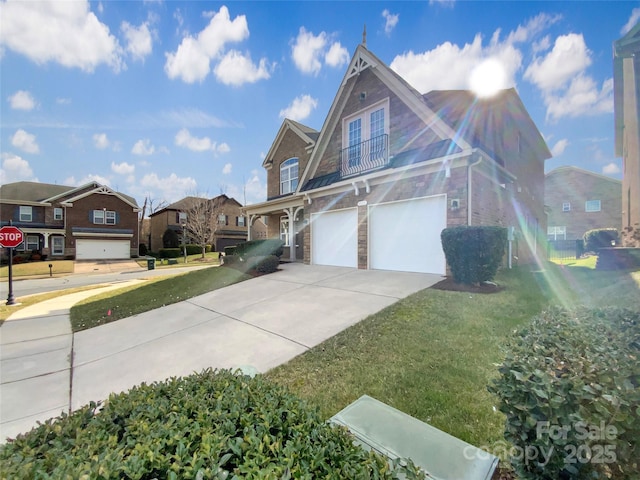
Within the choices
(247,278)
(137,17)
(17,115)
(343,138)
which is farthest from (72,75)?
(343,138)

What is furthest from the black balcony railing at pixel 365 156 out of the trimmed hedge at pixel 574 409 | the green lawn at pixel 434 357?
the trimmed hedge at pixel 574 409

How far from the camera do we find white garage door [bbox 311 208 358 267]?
1067 centimetres

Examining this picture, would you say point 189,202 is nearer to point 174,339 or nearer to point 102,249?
point 102,249

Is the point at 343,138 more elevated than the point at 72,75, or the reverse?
the point at 72,75

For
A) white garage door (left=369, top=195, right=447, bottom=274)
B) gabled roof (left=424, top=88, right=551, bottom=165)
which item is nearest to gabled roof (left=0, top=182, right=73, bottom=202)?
white garage door (left=369, top=195, right=447, bottom=274)

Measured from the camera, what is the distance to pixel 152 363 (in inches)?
171

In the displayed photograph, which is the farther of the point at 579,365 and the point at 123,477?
the point at 579,365

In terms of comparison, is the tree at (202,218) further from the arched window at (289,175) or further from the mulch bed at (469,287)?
the mulch bed at (469,287)

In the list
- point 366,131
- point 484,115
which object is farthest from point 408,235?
point 484,115

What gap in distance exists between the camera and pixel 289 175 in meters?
16.7

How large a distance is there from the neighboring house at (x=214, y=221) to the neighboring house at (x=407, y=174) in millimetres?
25324

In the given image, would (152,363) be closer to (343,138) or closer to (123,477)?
(123,477)

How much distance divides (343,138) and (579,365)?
11631 millimetres

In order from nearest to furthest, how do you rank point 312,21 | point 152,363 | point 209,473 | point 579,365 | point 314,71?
point 209,473, point 579,365, point 152,363, point 312,21, point 314,71
